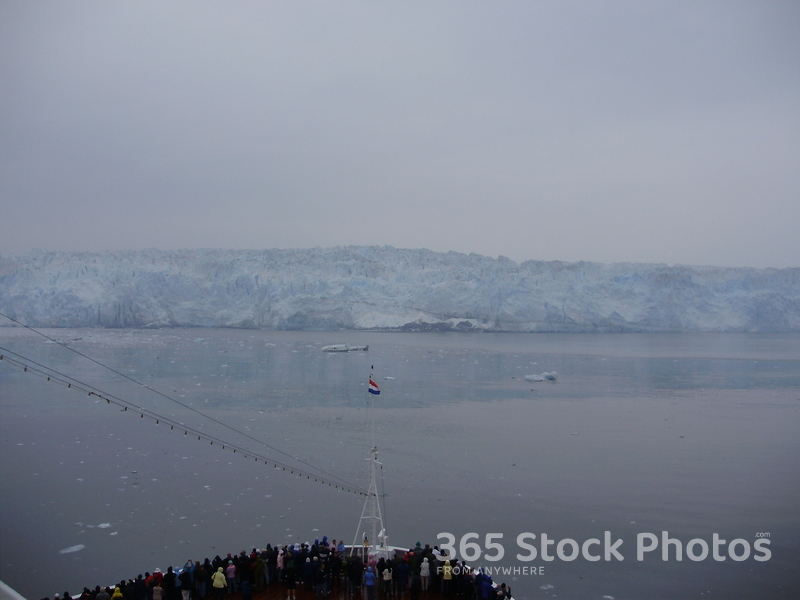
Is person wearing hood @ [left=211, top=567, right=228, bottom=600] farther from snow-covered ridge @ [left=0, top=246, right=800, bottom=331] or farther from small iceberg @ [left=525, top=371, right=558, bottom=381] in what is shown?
snow-covered ridge @ [left=0, top=246, right=800, bottom=331]

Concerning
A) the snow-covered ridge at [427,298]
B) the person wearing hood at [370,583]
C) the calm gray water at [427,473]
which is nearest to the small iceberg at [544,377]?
the calm gray water at [427,473]

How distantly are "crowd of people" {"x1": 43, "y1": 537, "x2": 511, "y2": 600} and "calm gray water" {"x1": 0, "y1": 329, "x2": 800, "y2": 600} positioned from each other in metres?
1.70

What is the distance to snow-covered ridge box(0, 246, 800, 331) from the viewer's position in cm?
4250

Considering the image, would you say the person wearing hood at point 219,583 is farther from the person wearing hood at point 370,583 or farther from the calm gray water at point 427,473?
the calm gray water at point 427,473

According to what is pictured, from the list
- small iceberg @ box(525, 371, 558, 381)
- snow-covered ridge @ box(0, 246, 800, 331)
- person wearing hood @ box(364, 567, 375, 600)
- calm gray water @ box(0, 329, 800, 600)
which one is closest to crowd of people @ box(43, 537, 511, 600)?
person wearing hood @ box(364, 567, 375, 600)

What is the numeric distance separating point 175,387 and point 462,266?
3324cm

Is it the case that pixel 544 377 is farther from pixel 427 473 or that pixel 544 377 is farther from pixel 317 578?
pixel 317 578

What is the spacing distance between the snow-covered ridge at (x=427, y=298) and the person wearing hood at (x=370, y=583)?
123 feet

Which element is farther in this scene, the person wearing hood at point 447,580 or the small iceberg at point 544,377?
the small iceberg at point 544,377

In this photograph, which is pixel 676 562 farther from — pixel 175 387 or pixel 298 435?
pixel 175 387

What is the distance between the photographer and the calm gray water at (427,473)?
7.29 m

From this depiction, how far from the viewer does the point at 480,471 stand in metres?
10.8

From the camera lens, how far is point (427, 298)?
4456 cm

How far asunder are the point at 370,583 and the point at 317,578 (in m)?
0.48
